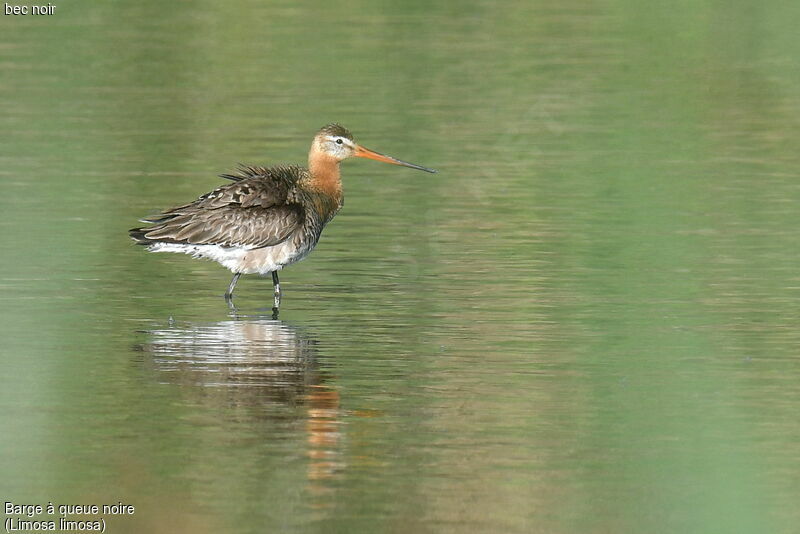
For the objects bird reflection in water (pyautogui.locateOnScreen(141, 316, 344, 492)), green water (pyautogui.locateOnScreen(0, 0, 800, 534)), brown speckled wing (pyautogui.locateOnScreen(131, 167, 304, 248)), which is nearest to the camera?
green water (pyautogui.locateOnScreen(0, 0, 800, 534))

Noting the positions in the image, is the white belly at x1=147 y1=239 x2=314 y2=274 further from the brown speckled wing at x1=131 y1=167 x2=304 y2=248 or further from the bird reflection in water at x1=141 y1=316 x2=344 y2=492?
the bird reflection in water at x1=141 y1=316 x2=344 y2=492

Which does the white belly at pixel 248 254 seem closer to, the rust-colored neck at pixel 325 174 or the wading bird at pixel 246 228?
the wading bird at pixel 246 228

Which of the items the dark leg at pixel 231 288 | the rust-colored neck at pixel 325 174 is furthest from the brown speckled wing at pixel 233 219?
the rust-colored neck at pixel 325 174

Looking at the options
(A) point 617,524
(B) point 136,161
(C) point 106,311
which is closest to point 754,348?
(A) point 617,524

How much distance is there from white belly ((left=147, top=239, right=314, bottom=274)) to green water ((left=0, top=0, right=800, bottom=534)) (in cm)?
34

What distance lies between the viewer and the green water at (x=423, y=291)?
930cm

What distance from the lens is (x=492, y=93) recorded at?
24781 mm

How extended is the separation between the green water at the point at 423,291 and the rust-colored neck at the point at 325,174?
662 mm

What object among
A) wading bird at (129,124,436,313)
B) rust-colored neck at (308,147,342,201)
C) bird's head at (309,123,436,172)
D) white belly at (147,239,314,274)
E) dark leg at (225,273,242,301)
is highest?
bird's head at (309,123,436,172)

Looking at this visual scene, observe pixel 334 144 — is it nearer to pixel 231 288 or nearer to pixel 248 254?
pixel 248 254

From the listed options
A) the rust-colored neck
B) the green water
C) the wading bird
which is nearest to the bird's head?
the rust-colored neck

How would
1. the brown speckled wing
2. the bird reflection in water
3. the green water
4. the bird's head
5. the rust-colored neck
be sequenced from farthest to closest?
the bird's head < the rust-colored neck < the brown speckled wing < the bird reflection in water < the green water

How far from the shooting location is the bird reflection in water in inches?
403

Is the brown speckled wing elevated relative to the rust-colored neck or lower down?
lower down
